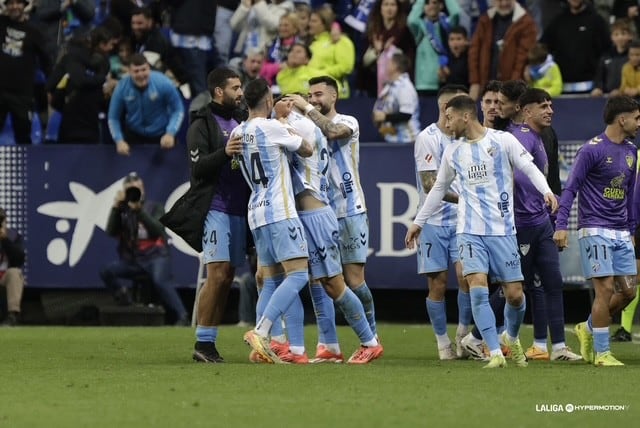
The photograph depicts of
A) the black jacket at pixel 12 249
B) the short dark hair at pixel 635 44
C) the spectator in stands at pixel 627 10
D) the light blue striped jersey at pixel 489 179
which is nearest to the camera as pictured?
the light blue striped jersey at pixel 489 179

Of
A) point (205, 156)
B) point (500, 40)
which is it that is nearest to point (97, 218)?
point (500, 40)

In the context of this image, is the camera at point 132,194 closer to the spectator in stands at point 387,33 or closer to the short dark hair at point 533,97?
the spectator in stands at point 387,33

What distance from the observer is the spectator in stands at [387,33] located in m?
20.2

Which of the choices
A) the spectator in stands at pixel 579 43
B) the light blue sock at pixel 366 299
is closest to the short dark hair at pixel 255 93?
the light blue sock at pixel 366 299

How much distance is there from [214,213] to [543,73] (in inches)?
299

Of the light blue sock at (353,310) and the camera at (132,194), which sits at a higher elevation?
the camera at (132,194)

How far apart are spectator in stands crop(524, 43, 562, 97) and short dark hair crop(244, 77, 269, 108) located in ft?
24.8

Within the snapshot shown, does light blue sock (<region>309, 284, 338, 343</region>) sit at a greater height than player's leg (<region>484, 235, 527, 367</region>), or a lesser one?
lesser

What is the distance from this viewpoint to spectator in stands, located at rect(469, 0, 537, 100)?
1948 cm

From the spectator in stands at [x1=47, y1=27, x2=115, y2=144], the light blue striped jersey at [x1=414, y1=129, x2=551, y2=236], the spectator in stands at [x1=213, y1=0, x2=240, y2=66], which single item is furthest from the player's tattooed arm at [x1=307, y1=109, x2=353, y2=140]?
the spectator in stands at [x1=213, y1=0, x2=240, y2=66]

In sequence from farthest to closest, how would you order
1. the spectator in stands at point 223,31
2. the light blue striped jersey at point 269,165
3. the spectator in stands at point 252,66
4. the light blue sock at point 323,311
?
1. the spectator in stands at point 223,31
2. the spectator in stands at point 252,66
3. the light blue sock at point 323,311
4. the light blue striped jersey at point 269,165

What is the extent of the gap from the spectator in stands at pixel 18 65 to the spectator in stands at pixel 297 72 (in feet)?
10.7

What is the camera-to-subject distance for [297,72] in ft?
65.6

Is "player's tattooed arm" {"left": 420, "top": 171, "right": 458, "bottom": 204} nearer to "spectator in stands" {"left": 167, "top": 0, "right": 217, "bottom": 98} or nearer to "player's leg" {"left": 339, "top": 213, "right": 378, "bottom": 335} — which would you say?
"player's leg" {"left": 339, "top": 213, "right": 378, "bottom": 335}
